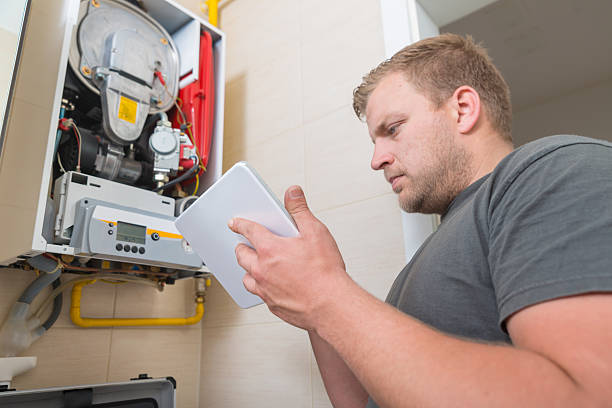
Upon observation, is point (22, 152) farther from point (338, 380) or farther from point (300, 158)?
point (338, 380)

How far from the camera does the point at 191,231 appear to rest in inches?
31.1

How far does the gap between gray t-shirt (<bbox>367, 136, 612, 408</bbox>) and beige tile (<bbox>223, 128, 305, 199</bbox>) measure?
904 millimetres

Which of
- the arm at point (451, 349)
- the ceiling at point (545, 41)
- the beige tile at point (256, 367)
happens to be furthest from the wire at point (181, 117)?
the ceiling at point (545, 41)

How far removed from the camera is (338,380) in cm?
88

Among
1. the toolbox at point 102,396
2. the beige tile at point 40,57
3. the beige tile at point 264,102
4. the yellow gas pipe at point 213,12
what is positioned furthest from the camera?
the yellow gas pipe at point 213,12

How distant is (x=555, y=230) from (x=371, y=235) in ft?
2.74

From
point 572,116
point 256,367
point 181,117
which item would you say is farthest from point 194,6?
point 572,116

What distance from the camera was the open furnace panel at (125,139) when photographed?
109 cm

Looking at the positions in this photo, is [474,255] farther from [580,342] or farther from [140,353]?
[140,353]

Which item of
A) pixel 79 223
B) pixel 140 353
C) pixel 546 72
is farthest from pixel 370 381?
pixel 546 72

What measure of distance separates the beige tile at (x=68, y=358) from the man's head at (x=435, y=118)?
112 cm

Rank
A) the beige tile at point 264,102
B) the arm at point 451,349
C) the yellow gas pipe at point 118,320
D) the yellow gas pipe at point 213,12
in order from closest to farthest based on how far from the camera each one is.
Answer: the arm at point 451,349
the yellow gas pipe at point 118,320
the beige tile at point 264,102
the yellow gas pipe at point 213,12

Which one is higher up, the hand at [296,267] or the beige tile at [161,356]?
the hand at [296,267]

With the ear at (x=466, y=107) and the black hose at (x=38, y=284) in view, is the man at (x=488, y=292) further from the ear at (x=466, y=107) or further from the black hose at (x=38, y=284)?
the black hose at (x=38, y=284)
